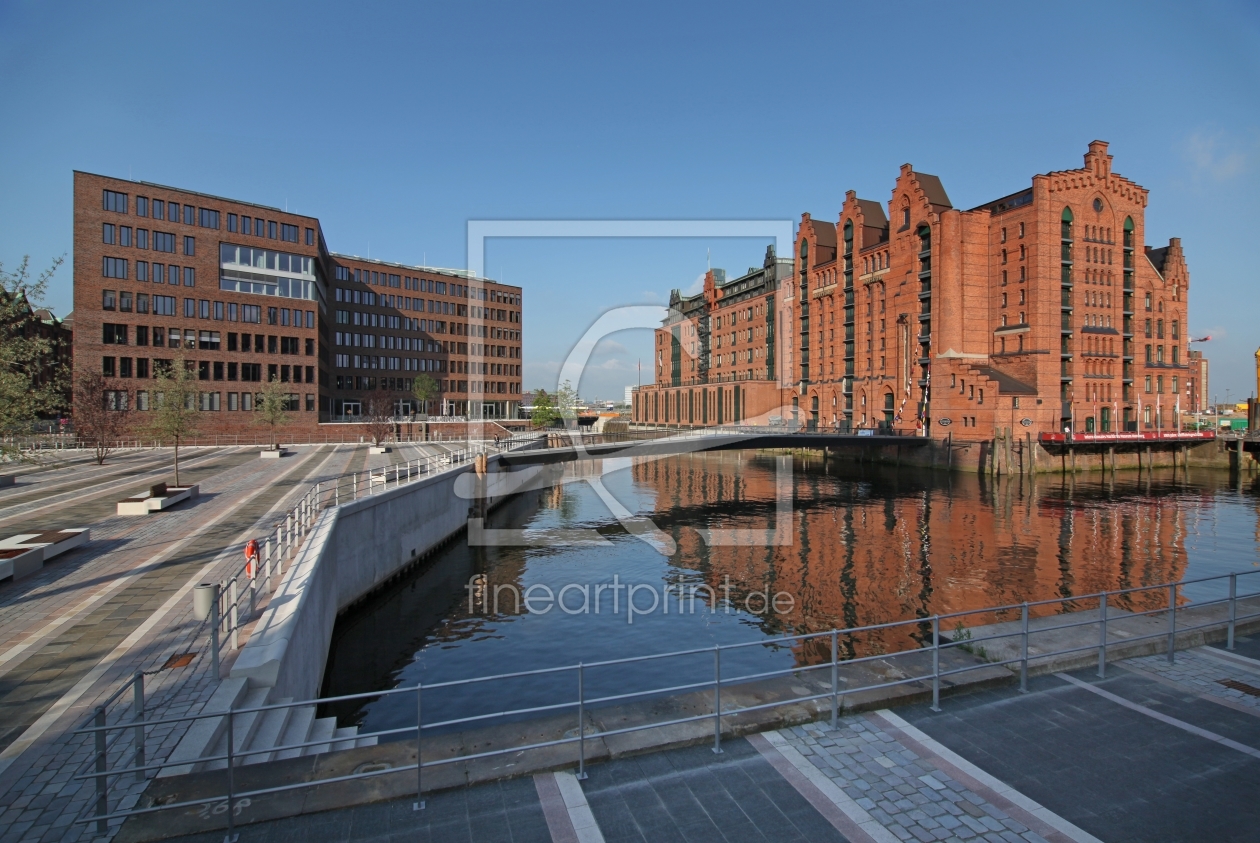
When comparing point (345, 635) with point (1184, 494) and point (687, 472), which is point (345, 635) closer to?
point (687, 472)

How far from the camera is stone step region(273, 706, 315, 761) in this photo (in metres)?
9.27

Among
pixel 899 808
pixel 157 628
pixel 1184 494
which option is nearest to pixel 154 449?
pixel 157 628

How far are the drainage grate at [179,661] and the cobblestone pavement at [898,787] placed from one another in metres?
8.62

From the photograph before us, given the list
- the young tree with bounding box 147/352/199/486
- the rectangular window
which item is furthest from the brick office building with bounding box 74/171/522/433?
the young tree with bounding box 147/352/199/486

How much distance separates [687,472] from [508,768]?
214 feet

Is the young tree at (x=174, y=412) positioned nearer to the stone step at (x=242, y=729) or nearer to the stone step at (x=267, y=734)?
the stone step at (x=242, y=729)

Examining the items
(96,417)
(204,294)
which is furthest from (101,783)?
(204,294)

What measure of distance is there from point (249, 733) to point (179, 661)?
2.25 meters

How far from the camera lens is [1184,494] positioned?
4925 centimetres

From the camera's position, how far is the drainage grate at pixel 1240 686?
8391 mm

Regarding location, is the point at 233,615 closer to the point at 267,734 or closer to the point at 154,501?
the point at 267,734

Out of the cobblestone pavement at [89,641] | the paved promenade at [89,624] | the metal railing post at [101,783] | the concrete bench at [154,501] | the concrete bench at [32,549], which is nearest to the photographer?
the metal railing post at [101,783]

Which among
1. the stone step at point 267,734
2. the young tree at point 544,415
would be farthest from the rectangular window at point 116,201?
the stone step at point 267,734

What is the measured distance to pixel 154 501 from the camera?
21047 mm
